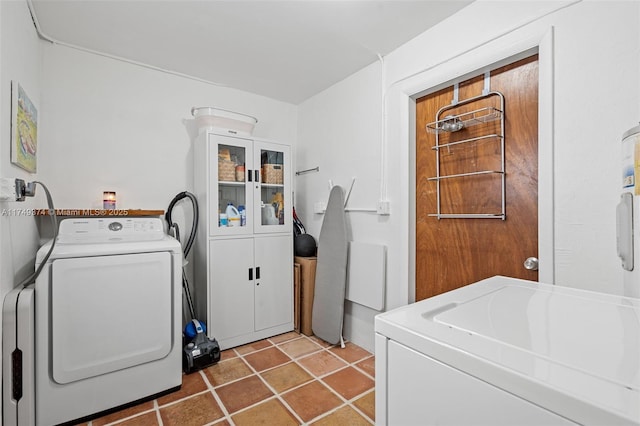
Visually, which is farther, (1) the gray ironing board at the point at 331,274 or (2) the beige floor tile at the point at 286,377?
(1) the gray ironing board at the point at 331,274

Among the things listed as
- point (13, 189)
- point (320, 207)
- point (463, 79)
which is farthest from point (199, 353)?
point (463, 79)

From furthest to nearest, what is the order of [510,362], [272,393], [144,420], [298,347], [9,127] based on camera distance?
[298,347]
[272,393]
[144,420]
[9,127]
[510,362]

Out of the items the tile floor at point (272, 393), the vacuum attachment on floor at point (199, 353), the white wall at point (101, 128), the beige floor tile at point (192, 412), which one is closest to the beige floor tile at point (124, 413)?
the tile floor at point (272, 393)

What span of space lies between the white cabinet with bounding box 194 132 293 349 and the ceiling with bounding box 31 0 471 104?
65 cm

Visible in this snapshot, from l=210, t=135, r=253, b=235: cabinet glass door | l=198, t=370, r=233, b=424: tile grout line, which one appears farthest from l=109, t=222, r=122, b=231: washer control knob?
l=198, t=370, r=233, b=424: tile grout line

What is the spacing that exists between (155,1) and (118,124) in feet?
3.59

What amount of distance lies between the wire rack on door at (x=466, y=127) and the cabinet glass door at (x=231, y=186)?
153 cm

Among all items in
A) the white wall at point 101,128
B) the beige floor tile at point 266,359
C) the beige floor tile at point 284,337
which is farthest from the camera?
the beige floor tile at point 284,337

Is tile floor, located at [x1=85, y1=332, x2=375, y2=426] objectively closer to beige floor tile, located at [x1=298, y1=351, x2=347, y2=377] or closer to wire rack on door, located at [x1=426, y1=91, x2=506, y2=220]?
beige floor tile, located at [x1=298, y1=351, x2=347, y2=377]

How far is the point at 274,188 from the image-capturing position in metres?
2.85

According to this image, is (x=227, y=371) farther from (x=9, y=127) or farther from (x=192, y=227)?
(x=9, y=127)

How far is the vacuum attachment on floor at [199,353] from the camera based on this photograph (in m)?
2.11

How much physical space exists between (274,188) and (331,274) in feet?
3.19

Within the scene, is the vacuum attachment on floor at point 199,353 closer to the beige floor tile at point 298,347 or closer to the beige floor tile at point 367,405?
the beige floor tile at point 298,347
